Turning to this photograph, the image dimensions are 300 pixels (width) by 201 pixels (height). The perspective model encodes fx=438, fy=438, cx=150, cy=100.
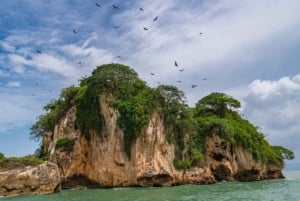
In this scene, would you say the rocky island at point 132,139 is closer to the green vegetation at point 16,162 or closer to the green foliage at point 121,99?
the green foliage at point 121,99

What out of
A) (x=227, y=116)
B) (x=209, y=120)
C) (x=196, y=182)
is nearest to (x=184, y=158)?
(x=196, y=182)

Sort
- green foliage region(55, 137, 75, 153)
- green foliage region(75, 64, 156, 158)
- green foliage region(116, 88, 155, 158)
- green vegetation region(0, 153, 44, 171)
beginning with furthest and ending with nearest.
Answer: green foliage region(55, 137, 75, 153) < green foliage region(75, 64, 156, 158) < green foliage region(116, 88, 155, 158) < green vegetation region(0, 153, 44, 171)

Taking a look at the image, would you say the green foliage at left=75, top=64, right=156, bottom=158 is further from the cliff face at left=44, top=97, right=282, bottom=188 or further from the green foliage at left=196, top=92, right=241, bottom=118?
the green foliage at left=196, top=92, right=241, bottom=118

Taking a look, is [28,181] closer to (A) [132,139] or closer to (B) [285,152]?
(A) [132,139]

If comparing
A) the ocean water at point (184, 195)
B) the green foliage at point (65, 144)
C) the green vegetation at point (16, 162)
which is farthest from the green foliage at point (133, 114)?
the green vegetation at point (16, 162)

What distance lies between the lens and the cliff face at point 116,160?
131 ft

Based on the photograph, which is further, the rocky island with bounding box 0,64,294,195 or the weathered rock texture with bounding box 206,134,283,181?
the weathered rock texture with bounding box 206,134,283,181

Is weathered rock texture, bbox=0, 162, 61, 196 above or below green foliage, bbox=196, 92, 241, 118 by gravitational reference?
below

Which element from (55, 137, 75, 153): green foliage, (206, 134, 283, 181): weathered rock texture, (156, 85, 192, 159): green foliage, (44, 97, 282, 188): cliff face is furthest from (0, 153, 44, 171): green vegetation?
(206, 134, 283, 181): weathered rock texture

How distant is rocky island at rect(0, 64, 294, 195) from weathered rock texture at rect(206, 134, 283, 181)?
11cm

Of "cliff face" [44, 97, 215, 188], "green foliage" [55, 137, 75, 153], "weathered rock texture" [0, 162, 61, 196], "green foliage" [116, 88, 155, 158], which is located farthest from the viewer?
"green foliage" [55, 137, 75, 153]

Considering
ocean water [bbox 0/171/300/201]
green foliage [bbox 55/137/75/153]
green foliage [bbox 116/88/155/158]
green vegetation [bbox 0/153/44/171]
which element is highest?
green foliage [bbox 116/88/155/158]

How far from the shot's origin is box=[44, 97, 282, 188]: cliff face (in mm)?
39938

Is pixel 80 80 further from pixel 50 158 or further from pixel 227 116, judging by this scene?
pixel 227 116
